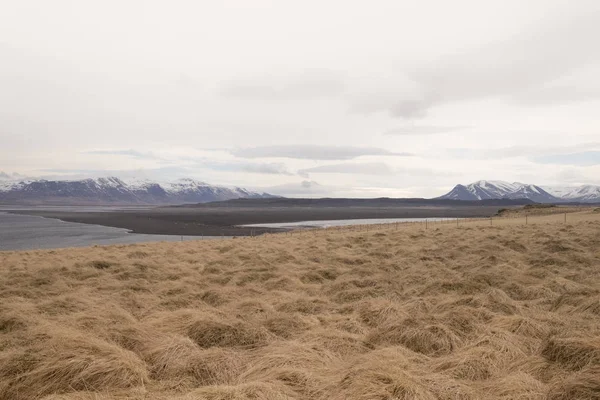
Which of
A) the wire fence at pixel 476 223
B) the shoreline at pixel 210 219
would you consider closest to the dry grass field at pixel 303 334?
the wire fence at pixel 476 223

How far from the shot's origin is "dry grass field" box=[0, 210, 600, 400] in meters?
5.05

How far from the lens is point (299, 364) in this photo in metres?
5.85

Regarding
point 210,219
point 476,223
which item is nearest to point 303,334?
point 476,223

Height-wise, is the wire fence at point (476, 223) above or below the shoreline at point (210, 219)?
above

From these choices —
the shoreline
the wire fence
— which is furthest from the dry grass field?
the shoreline

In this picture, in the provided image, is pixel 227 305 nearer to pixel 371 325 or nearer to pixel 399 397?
pixel 371 325

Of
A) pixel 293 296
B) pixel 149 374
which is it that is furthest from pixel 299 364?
pixel 293 296

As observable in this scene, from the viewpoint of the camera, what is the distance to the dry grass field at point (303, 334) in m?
5.05

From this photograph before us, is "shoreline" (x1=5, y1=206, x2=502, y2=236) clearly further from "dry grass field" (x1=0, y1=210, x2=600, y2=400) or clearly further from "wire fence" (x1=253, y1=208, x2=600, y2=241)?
"dry grass field" (x1=0, y1=210, x2=600, y2=400)

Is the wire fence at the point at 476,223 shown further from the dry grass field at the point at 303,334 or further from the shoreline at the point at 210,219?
the dry grass field at the point at 303,334

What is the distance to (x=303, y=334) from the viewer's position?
7.23 m

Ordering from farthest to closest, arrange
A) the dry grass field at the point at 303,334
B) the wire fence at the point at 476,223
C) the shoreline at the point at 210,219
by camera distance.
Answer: the shoreline at the point at 210,219, the wire fence at the point at 476,223, the dry grass field at the point at 303,334

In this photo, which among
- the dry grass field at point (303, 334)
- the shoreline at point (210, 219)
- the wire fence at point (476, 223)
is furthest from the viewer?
the shoreline at point (210, 219)

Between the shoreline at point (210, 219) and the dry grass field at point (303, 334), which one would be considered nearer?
the dry grass field at point (303, 334)
